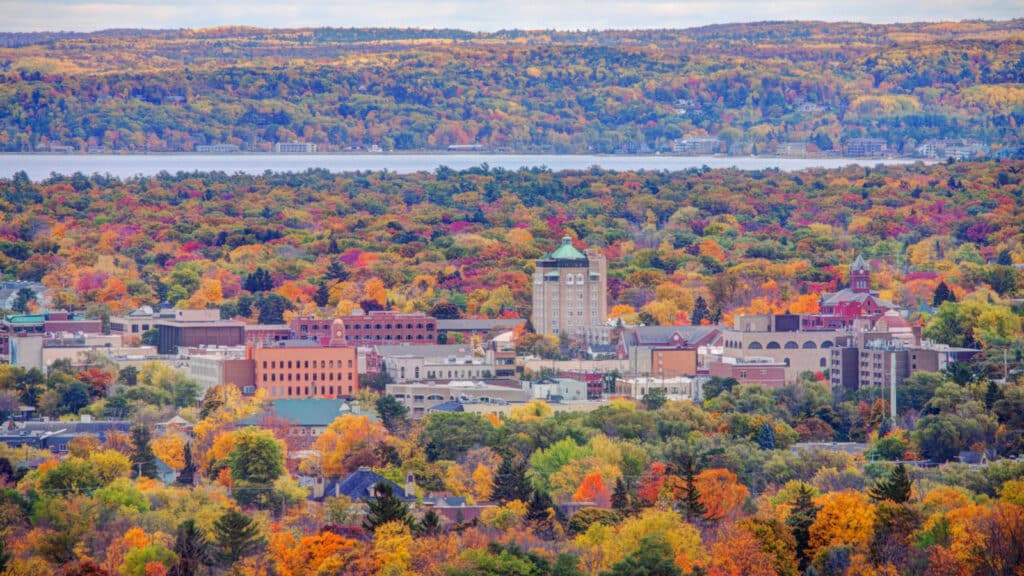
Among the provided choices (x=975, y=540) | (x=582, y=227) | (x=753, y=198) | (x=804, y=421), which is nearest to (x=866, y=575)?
(x=975, y=540)

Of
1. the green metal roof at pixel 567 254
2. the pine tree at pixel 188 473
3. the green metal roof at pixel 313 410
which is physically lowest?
the pine tree at pixel 188 473

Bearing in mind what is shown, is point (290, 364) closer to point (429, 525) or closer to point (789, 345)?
point (789, 345)

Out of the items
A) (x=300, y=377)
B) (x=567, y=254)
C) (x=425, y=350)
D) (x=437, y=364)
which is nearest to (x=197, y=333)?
(x=425, y=350)

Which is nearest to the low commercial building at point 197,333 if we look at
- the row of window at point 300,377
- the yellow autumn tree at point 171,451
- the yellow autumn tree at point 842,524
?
the row of window at point 300,377

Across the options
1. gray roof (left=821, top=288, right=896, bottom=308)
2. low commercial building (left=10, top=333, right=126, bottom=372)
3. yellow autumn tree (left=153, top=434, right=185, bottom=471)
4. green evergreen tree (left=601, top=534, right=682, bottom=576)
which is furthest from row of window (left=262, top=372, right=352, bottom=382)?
green evergreen tree (left=601, top=534, right=682, bottom=576)

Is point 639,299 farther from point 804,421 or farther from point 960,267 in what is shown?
point 804,421

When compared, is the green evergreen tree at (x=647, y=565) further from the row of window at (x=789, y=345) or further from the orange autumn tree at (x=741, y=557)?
the row of window at (x=789, y=345)
